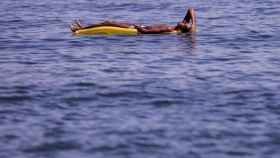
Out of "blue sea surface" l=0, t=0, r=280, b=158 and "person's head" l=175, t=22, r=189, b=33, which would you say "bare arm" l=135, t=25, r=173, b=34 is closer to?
"blue sea surface" l=0, t=0, r=280, b=158

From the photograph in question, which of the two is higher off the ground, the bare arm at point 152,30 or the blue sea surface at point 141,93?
the bare arm at point 152,30

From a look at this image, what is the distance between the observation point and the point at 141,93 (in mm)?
18844

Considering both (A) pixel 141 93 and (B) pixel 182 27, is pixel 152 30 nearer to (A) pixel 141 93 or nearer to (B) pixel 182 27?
(B) pixel 182 27

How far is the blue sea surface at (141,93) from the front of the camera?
14.4 m

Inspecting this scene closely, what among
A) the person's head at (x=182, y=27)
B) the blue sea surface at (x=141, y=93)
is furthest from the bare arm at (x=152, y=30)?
the person's head at (x=182, y=27)

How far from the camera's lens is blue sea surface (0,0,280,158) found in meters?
14.4

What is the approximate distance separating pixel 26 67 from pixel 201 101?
24.8ft

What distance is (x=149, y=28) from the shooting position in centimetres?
2930

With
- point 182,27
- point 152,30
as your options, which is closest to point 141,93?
point 152,30

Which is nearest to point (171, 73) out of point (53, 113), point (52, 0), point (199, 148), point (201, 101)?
point (201, 101)

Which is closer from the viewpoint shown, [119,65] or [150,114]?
[150,114]

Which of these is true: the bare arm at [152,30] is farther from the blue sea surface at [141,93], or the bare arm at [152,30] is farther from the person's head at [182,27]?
the person's head at [182,27]

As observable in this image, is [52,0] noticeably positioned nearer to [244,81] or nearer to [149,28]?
[149,28]

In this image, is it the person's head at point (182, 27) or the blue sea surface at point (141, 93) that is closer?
the blue sea surface at point (141, 93)
